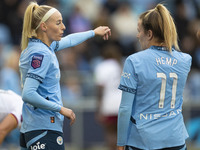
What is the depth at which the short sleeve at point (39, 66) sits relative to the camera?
4605 millimetres

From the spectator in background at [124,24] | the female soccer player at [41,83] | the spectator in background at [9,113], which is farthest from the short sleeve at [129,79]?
the spectator in background at [124,24]

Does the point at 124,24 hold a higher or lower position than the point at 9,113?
lower

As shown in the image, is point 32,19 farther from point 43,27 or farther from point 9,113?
point 9,113

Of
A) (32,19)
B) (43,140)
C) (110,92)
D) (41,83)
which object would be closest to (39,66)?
(41,83)

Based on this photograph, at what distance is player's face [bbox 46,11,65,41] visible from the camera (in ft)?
16.0

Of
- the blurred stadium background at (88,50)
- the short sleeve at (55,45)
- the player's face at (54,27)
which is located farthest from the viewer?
the blurred stadium background at (88,50)

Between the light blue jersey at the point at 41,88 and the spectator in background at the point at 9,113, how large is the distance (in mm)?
417

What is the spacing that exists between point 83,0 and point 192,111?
5506 millimetres

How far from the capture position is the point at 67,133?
10938 millimetres

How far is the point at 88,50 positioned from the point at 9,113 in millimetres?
7942

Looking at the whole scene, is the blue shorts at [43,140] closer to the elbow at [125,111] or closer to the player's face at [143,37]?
the elbow at [125,111]

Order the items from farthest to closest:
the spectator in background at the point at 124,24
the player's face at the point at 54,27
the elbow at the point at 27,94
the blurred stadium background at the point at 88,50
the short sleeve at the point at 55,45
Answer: the spectator in background at the point at 124,24, the blurred stadium background at the point at 88,50, the short sleeve at the point at 55,45, the player's face at the point at 54,27, the elbow at the point at 27,94

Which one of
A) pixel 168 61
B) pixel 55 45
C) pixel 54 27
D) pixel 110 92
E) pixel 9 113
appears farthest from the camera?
pixel 110 92

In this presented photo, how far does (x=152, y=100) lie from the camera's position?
4.59 meters
